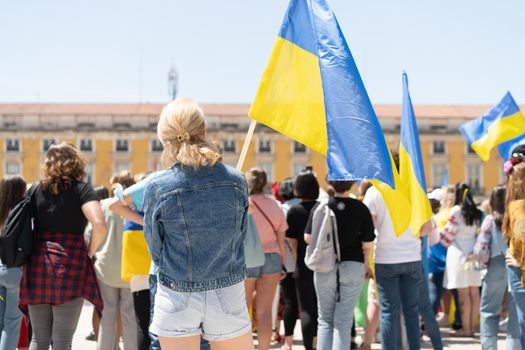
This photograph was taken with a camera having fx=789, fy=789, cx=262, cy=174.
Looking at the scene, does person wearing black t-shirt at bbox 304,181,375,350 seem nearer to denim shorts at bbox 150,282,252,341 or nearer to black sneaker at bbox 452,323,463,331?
denim shorts at bbox 150,282,252,341

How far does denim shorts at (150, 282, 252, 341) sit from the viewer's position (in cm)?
298

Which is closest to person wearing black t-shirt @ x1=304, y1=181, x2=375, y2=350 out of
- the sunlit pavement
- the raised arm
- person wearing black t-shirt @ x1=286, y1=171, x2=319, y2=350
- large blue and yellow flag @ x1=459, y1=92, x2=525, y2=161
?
person wearing black t-shirt @ x1=286, y1=171, x2=319, y2=350

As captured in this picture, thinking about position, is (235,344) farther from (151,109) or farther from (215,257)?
(151,109)

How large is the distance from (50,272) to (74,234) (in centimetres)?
24

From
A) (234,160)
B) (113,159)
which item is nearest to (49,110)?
(113,159)

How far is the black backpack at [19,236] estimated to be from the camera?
4.23m

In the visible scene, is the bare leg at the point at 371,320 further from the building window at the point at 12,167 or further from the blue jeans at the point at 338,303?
the building window at the point at 12,167

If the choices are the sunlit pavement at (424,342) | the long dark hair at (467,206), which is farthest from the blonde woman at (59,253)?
the long dark hair at (467,206)

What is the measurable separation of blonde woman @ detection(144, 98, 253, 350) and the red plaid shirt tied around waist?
1.34 meters

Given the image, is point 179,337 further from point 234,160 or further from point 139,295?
point 234,160

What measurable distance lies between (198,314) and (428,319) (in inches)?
132

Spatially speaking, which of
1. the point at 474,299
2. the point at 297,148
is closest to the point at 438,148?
the point at 297,148

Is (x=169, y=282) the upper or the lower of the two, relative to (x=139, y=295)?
upper

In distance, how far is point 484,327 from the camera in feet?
Answer: 18.3
